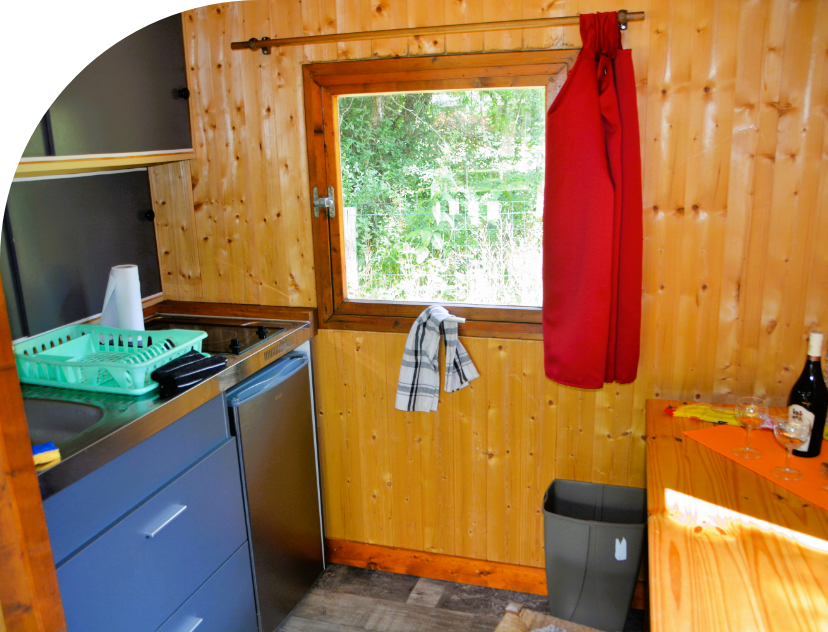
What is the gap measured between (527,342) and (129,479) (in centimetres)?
133

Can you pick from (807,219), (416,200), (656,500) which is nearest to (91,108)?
(416,200)

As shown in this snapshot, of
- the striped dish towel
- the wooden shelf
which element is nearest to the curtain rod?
the wooden shelf

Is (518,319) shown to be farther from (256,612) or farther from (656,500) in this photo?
(256,612)

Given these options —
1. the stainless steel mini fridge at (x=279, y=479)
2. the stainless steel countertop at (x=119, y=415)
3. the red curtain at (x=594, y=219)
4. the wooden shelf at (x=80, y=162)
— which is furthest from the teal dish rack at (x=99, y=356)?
the red curtain at (x=594, y=219)

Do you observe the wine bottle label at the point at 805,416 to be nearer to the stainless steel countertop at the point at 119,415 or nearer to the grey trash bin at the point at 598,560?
the grey trash bin at the point at 598,560

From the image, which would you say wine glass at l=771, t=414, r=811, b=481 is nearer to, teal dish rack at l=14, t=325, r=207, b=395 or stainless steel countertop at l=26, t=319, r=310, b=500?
stainless steel countertop at l=26, t=319, r=310, b=500

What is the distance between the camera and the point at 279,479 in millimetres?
2254

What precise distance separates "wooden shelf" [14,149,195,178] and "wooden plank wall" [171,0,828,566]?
0.26 m

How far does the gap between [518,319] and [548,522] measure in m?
0.68

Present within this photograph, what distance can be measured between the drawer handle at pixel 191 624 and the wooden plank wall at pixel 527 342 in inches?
35.1

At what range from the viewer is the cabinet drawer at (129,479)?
1.40m

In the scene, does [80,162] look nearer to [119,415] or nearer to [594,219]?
[119,415]

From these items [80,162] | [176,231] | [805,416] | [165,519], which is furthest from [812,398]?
[176,231]

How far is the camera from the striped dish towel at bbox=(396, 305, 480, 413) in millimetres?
2303
